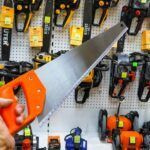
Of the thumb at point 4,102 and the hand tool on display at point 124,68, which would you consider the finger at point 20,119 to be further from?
the hand tool on display at point 124,68

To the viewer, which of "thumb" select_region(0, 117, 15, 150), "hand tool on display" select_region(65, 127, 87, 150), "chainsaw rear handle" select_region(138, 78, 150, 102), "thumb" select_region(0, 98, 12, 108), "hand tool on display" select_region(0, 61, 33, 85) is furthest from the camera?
"chainsaw rear handle" select_region(138, 78, 150, 102)

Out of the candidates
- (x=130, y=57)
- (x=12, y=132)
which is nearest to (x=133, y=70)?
(x=130, y=57)

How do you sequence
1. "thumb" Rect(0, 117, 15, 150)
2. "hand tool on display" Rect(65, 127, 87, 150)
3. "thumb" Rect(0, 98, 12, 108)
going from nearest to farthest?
"thumb" Rect(0, 117, 15, 150) < "thumb" Rect(0, 98, 12, 108) < "hand tool on display" Rect(65, 127, 87, 150)

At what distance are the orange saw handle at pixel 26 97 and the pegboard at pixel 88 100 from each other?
3.93 feet

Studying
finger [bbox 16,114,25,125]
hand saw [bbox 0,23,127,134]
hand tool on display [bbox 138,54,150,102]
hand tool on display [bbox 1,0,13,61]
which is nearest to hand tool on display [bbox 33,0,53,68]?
hand tool on display [bbox 1,0,13,61]

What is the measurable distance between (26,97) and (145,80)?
154cm

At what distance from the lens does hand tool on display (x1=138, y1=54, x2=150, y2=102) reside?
251 cm

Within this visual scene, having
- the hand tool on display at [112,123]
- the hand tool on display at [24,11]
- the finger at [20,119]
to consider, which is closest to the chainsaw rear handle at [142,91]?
the hand tool on display at [112,123]

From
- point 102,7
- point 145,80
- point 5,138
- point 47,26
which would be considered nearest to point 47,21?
point 47,26

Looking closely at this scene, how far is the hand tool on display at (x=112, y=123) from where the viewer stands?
251 cm

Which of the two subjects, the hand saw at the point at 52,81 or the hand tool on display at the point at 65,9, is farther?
the hand tool on display at the point at 65,9

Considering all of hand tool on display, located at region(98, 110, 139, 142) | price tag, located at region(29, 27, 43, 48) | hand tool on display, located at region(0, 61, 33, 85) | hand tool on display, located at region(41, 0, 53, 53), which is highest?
hand tool on display, located at region(41, 0, 53, 53)

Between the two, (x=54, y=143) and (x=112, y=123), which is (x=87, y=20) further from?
(x=54, y=143)

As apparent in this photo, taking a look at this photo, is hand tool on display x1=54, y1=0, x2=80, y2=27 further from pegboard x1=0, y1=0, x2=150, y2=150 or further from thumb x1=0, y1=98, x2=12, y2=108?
thumb x1=0, y1=98, x2=12, y2=108
